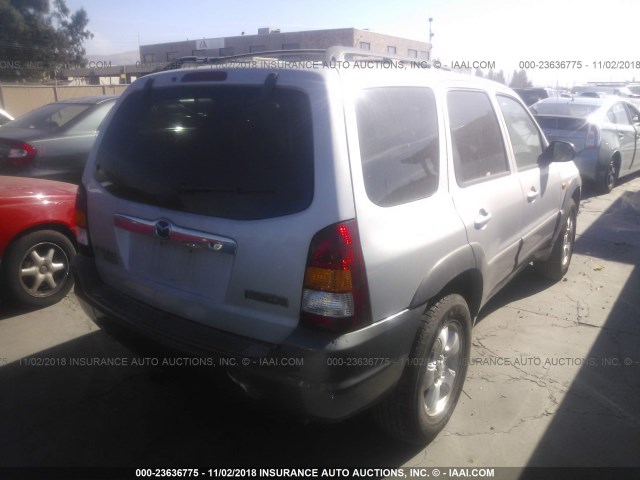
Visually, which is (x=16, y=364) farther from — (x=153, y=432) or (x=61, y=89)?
(x=61, y=89)

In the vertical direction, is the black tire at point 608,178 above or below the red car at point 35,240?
below

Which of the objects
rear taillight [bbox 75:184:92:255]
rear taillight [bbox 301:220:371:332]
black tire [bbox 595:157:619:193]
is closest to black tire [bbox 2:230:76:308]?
rear taillight [bbox 75:184:92:255]

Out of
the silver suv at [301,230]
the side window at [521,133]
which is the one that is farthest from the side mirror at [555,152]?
the silver suv at [301,230]

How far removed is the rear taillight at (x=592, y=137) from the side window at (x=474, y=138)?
20.3ft

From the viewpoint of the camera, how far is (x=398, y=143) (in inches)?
95.0

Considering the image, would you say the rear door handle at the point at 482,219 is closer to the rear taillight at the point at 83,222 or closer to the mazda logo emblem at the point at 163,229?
the mazda logo emblem at the point at 163,229

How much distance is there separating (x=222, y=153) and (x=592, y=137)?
8.26 m

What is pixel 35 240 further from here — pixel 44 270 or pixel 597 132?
pixel 597 132

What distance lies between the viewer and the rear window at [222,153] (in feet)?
6.88

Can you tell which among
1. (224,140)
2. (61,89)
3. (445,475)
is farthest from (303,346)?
(61,89)

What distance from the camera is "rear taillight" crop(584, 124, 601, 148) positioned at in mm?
8648

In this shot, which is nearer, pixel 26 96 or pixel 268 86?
pixel 268 86

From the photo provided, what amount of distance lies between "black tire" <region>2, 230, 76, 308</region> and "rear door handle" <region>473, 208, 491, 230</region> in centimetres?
332

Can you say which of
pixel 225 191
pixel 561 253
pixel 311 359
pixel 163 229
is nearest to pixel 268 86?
pixel 225 191
